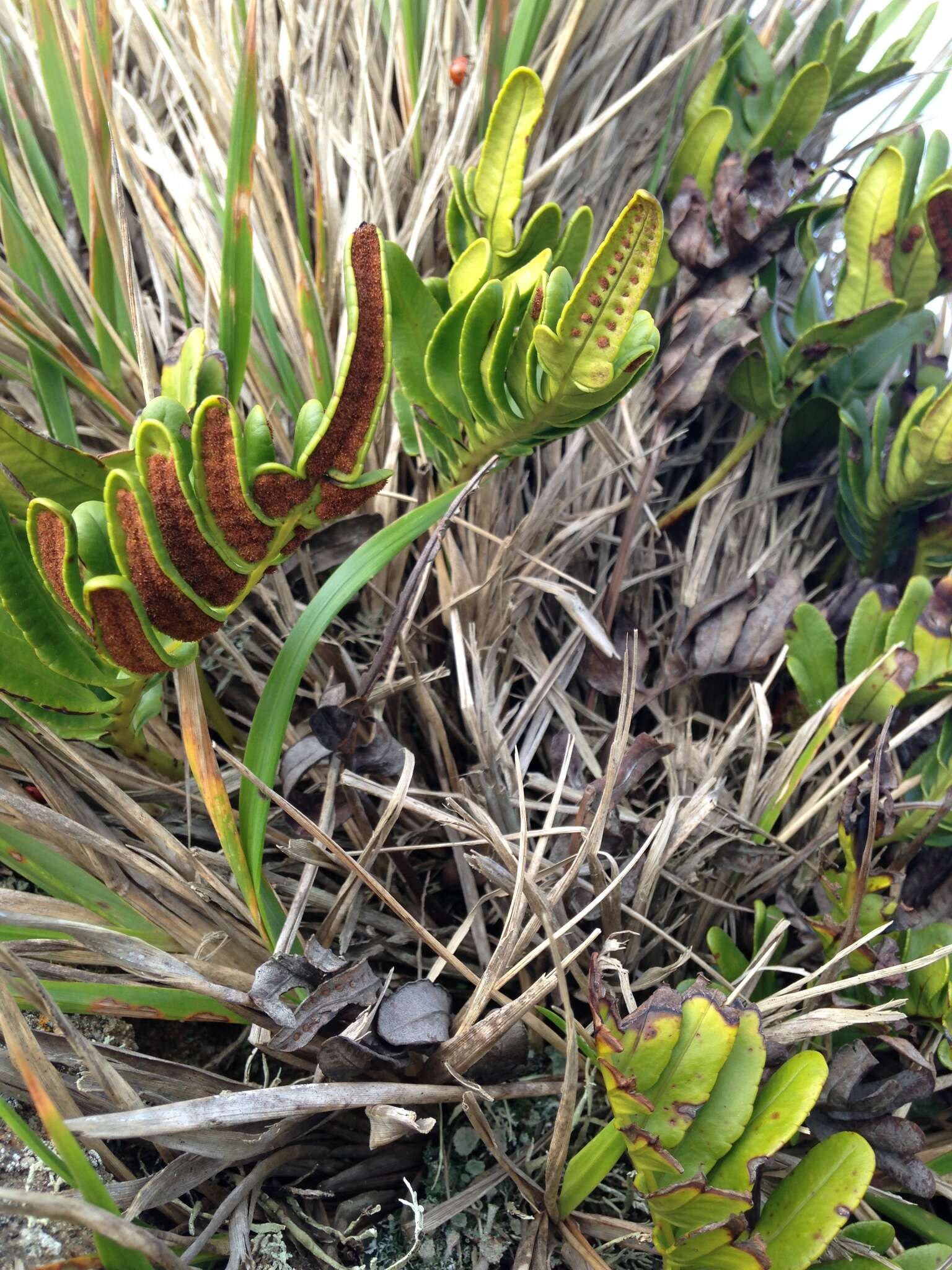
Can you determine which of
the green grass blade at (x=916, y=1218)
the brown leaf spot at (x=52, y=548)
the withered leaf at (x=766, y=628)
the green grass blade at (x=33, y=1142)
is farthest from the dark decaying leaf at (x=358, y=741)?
the green grass blade at (x=916, y=1218)

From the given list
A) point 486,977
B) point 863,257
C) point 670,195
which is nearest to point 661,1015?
point 486,977

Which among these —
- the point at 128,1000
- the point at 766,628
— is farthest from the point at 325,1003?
the point at 766,628

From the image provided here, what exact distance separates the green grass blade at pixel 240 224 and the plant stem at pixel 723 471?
26.1 inches

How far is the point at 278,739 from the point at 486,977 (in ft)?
0.96

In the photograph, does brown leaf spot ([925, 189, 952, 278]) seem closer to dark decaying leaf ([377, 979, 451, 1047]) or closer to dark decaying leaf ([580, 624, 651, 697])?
dark decaying leaf ([580, 624, 651, 697])

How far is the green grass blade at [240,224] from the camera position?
850 mm

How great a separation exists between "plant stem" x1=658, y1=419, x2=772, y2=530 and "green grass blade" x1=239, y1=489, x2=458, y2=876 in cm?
52

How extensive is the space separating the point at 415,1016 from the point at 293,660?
347 millimetres

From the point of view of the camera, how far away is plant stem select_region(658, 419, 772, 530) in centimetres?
130

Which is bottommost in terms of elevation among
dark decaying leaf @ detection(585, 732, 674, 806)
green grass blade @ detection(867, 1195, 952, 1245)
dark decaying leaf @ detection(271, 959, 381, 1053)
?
green grass blade @ detection(867, 1195, 952, 1245)

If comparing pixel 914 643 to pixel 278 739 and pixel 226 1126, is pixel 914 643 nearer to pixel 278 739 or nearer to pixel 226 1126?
pixel 278 739

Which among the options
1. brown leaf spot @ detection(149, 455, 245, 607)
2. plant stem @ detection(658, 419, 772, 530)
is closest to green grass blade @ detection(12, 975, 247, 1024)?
brown leaf spot @ detection(149, 455, 245, 607)

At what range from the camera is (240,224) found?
855 millimetres

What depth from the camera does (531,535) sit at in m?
1.20
